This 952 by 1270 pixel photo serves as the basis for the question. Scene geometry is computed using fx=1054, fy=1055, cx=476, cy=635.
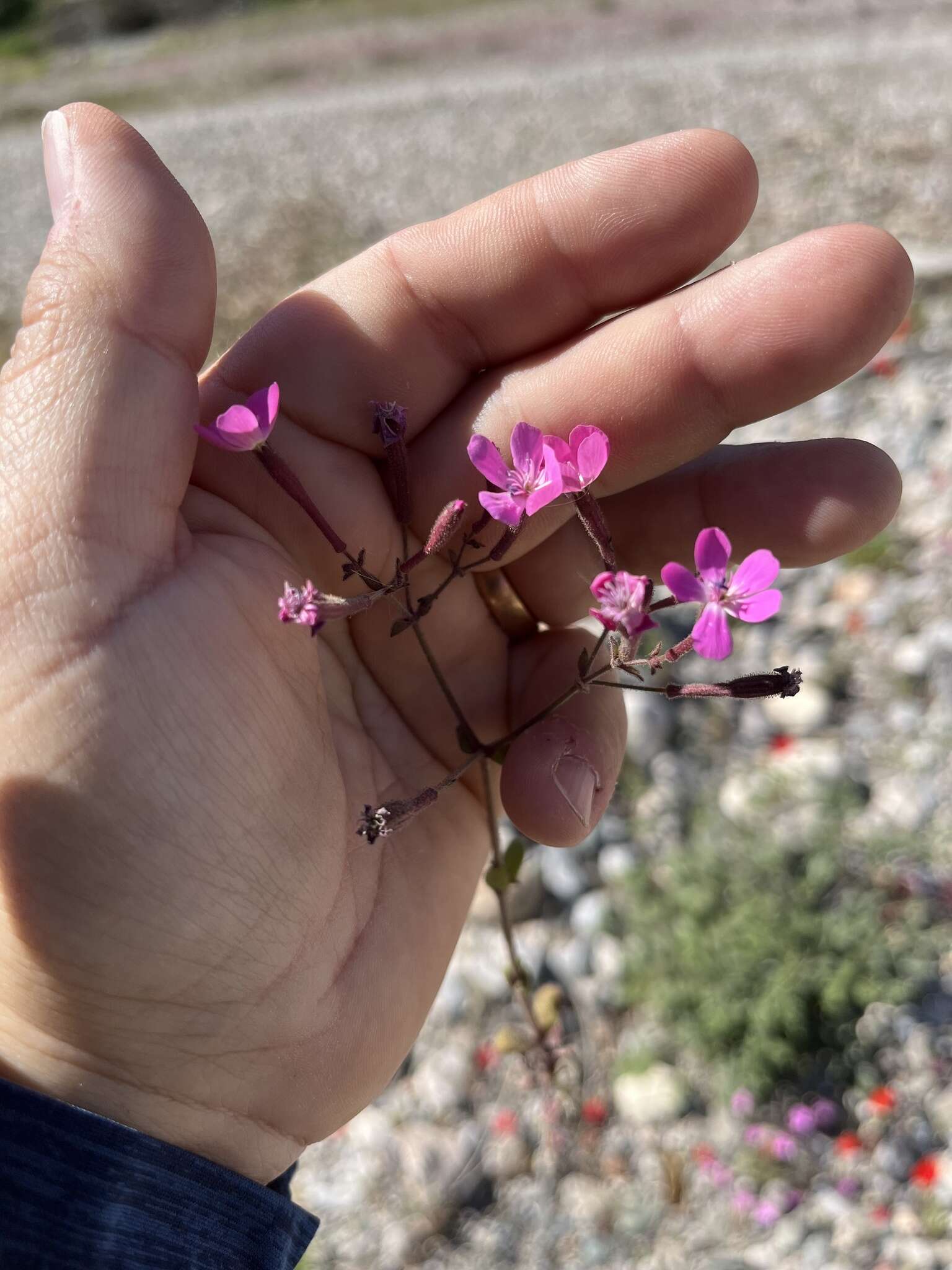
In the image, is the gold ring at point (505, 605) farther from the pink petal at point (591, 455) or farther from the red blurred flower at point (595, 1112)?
the red blurred flower at point (595, 1112)

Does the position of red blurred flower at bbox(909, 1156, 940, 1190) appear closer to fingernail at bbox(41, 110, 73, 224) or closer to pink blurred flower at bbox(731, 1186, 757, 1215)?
pink blurred flower at bbox(731, 1186, 757, 1215)

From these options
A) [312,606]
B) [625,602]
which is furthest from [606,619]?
[312,606]

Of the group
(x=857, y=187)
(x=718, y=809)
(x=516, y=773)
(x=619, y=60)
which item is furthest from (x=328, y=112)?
(x=516, y=773)

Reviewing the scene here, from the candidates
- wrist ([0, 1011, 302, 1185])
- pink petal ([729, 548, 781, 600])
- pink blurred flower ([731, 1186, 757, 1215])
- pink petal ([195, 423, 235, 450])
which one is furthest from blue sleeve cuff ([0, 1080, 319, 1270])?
pink blurred flower ([731, 1186, 757, 1215])

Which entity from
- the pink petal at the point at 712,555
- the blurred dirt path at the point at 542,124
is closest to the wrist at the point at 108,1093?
the pink petal at the point at 712,555

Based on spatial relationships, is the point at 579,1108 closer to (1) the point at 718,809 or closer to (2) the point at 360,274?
(1) the point at 718,809

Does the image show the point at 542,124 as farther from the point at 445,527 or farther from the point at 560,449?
the point at 445,527

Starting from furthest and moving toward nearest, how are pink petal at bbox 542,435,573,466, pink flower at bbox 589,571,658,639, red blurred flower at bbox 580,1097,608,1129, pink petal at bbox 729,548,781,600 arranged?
red blurred flower at bbox 580,1097,608,1129
pink petal at bbox 542,435,573,466
pink petal at bbox 729,548,781,600
pink flower at bbox 589,571,658,639
